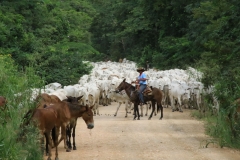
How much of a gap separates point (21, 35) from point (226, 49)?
10642 mm

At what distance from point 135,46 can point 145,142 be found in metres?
48.3

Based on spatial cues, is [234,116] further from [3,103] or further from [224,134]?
[3,103]

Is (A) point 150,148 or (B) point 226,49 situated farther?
(B) point 226,49

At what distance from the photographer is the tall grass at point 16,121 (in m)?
9.78

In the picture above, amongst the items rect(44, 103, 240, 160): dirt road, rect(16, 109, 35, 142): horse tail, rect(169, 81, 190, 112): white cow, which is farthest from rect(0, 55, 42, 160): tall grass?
rect(169, 81, 190, 112): white cow

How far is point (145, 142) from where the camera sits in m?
14.5

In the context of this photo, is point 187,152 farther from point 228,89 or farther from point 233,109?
point 228,89

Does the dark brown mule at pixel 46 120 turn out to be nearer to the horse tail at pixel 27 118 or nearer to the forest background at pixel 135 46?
the horse tail at pixel 27 118

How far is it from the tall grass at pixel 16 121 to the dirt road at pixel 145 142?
151cm

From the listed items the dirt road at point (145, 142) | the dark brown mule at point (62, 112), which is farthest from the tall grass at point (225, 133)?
the dark brown mule at point (62, 112)

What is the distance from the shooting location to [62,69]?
90.8 feet

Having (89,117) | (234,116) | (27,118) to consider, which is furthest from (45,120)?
(234,116)

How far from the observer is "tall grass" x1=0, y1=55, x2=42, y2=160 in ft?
32.1

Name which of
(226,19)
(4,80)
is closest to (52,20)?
(226,19)
